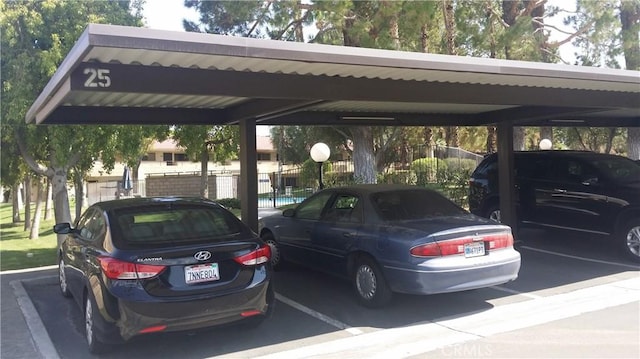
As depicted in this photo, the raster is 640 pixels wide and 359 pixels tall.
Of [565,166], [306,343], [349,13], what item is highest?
[349,13]

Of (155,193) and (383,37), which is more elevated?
(383,37)

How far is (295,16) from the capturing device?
17391 millimetres

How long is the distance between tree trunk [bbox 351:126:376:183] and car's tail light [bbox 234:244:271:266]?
1327cm

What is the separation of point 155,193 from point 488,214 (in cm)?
2894

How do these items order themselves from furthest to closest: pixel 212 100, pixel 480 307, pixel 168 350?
pixel 212 100, pixel 480 307, pixel 168 350

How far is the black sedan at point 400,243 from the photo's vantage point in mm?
5820

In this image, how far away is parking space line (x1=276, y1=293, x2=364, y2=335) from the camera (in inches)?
225

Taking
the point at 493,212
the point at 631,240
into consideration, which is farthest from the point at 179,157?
the point at 631,240

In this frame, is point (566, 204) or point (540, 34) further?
point (540, 34)

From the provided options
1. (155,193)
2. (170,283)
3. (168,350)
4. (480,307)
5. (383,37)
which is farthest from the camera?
(155,193)

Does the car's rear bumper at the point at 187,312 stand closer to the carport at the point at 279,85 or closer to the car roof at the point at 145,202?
the car roof at the point at 145,202

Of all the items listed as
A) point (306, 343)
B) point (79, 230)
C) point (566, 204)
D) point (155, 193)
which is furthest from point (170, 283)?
point (155, 193)

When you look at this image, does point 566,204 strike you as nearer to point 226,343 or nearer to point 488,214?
point 488,214

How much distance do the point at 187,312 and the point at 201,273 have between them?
1.20ft
